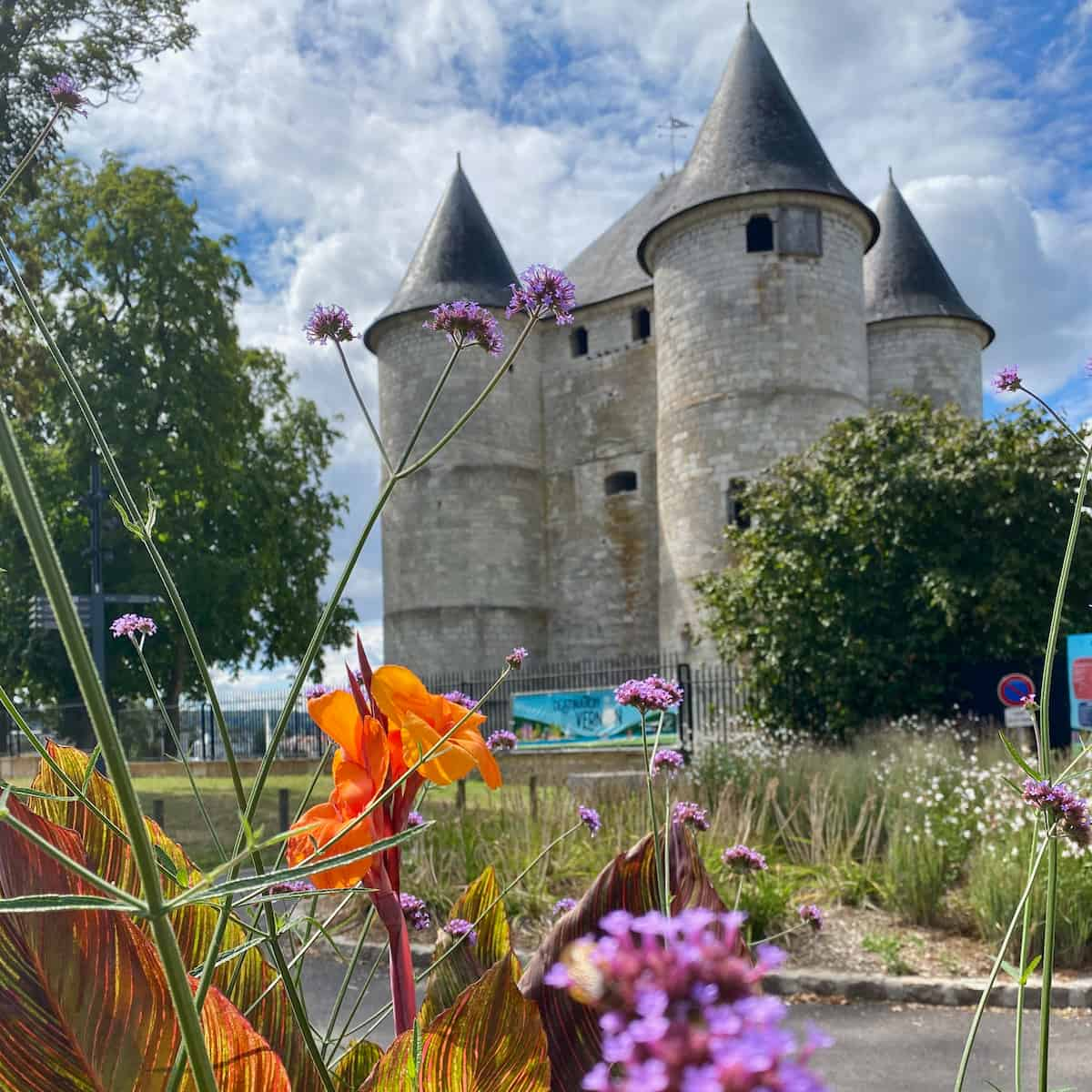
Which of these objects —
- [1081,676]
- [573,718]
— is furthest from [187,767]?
[573,718]

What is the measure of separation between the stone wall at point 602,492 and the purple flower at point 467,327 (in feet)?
91.5

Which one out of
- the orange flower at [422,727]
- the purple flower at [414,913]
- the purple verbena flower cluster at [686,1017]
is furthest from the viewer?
the purple flower at [414,913]

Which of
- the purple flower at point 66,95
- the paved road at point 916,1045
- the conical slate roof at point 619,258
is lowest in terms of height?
the paved road at point 916,1045

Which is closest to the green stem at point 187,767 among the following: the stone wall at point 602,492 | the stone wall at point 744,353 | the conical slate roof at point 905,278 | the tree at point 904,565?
the tree at point 904,565

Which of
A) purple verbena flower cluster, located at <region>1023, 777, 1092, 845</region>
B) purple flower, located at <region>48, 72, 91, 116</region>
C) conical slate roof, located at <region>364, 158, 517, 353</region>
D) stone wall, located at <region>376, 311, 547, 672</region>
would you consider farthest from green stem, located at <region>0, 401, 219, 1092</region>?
conical slate roof, located at <region>364, 158, 517, 353</region>

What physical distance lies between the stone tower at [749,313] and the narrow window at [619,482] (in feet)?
12.5

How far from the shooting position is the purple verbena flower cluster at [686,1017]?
1.10ft

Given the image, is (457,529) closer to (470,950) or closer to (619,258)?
(619,258)

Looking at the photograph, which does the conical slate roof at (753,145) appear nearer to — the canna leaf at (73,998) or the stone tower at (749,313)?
the stone tower at (749,313)

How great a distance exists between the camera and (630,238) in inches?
1348

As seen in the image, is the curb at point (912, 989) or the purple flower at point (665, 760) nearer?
the purple flower at point (665, 760)

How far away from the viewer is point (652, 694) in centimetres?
210

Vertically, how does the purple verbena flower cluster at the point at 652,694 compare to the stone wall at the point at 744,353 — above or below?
below

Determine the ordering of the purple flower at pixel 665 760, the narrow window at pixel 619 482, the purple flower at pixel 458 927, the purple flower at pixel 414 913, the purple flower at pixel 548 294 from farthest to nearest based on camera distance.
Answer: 1. the narrow window at pixel 619 482
2. the purple flower at pixel 665 760
3. the purple flower at pixel 414 913
4. the purple flower at pixel 548 294
5. the purple flower at pixel 458 927
